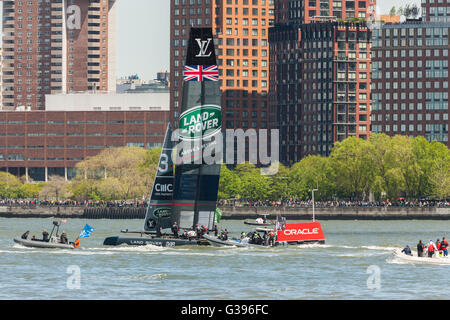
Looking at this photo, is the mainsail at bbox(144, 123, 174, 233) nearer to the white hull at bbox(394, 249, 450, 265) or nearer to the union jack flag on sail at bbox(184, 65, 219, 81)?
the union jack flag on sail at bbox(184, 65, 219, 81)

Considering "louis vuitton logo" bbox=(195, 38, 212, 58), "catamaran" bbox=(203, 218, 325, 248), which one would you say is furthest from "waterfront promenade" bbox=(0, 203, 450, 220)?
"louis vuitton logo" bbox=(195, 38, 212, 58)

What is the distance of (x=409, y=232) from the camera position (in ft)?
467

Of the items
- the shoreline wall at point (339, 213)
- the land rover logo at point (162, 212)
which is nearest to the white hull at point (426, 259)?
the land rover logo at point (162, 212)

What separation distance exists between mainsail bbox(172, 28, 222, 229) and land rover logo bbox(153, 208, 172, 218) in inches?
28.9

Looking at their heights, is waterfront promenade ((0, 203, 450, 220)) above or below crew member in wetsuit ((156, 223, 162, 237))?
below

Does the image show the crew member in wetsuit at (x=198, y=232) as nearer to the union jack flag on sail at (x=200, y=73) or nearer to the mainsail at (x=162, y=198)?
the mainsail at (x=162, y=198)

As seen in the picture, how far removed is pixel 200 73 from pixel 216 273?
26529 millimetres

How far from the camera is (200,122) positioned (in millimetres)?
101000

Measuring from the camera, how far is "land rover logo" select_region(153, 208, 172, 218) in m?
105

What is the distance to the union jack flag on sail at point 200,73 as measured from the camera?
333ft
